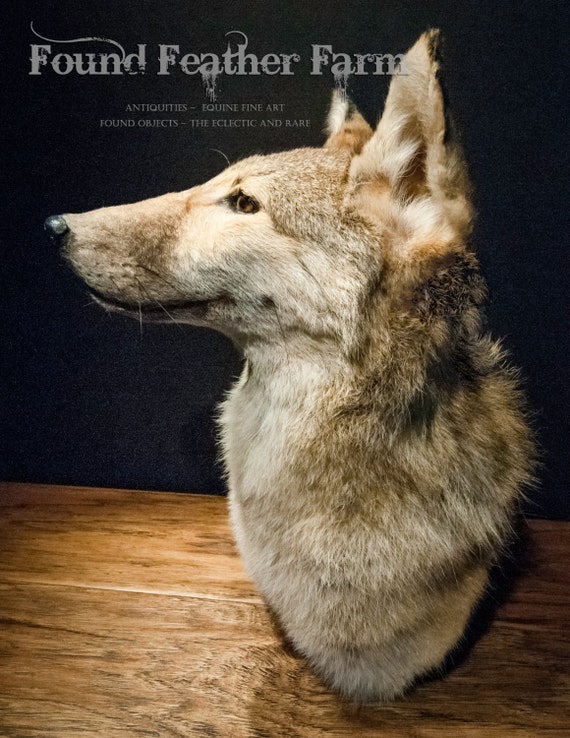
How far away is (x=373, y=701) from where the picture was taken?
1128 millimetres

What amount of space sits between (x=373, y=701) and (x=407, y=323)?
0.71 m

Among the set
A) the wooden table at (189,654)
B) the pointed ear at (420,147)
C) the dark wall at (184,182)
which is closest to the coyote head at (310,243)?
the pointed ear at (420,147)

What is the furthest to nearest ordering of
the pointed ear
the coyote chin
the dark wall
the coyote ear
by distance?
1. the dark wall
2. the coyote ear
3. the coyote chin
4. the pointed ear

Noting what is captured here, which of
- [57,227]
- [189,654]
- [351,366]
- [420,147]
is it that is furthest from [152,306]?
[189,654]

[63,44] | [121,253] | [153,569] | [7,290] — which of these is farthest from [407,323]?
[7,290]

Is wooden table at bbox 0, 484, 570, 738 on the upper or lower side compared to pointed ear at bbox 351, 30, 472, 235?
lower

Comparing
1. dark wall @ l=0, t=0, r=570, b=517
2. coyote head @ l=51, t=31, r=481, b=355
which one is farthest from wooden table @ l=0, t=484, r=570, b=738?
coyote head @ l=51, t=31, r=481, b=355

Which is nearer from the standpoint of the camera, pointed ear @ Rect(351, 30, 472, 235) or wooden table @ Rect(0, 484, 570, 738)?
pointed ear @ Rect(351, 30, 472, 235)

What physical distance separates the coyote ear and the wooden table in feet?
3.33

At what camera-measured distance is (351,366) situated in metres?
1.02

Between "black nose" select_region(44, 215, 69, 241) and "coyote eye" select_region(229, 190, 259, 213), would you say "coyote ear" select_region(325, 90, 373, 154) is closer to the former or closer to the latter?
"coyote eye" select_region(229, 190, 259, 213)

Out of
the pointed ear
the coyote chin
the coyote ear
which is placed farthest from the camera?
the coyote ear

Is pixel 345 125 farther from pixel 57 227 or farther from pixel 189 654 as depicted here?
pixel 189 654

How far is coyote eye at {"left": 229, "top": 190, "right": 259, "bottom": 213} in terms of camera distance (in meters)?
1.06
